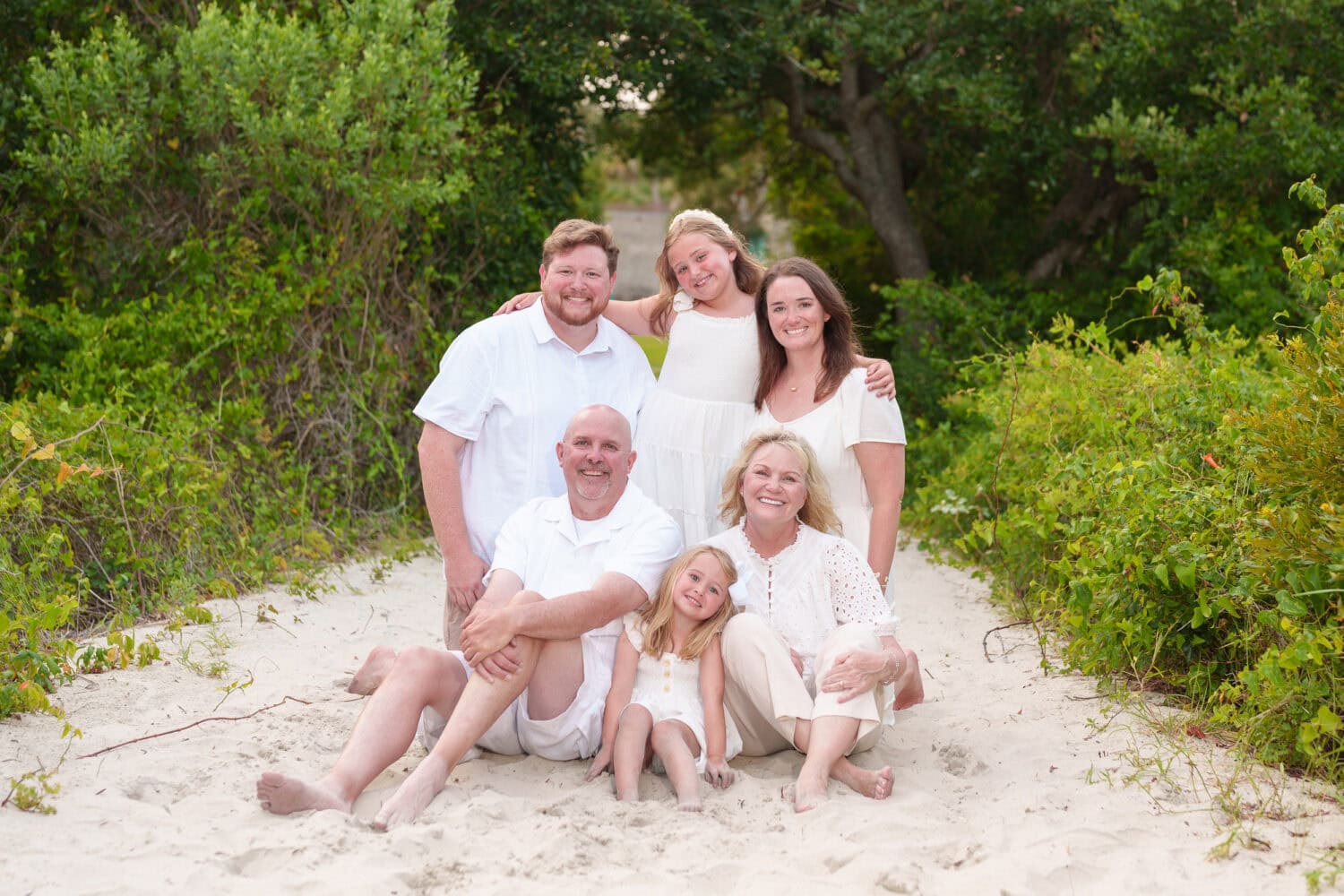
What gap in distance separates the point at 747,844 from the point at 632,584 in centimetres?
87

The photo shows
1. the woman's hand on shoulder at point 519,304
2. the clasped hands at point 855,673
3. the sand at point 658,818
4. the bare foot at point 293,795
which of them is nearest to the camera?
the sand at point 658,818

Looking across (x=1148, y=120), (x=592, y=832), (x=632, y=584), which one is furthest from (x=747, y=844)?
(x=1148, y=120)

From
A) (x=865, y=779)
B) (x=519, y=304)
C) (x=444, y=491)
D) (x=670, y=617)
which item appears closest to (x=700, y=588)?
(x=670, y=617)

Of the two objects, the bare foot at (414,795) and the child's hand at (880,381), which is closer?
the bare foot at (414,795)

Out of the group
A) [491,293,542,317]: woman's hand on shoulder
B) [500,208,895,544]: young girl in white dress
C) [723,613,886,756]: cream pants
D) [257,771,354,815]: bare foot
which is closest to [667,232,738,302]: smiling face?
[500,208,895,544]: young girl in white dress

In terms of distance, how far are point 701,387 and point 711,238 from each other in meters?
0.52

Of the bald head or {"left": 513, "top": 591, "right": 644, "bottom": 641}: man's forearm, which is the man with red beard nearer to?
the bald head

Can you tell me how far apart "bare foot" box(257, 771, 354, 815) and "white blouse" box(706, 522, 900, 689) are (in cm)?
132

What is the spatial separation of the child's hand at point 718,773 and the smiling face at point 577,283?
5.10 ft

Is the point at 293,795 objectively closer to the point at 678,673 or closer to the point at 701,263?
the point at 678,673

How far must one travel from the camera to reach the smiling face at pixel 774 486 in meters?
4.01

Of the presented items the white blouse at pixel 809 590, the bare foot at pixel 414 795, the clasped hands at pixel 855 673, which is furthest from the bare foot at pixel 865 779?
the bare foot at pixel 414 795

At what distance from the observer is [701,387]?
4.58 metres

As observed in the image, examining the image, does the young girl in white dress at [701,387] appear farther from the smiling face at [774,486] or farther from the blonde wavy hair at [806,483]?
the smiling face at [774,486]
